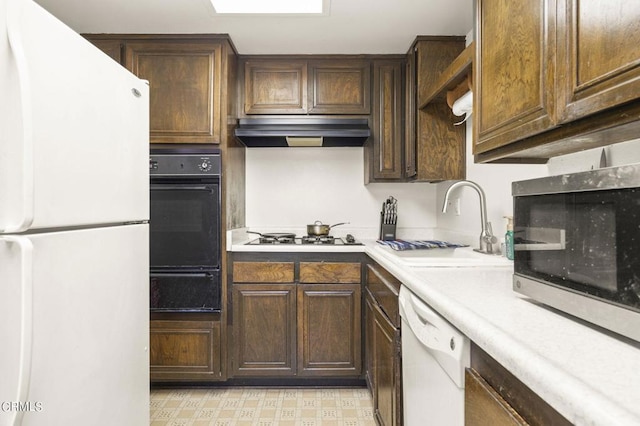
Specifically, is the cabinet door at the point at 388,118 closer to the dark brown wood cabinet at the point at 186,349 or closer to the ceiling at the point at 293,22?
the ceiling at the point at 293,22

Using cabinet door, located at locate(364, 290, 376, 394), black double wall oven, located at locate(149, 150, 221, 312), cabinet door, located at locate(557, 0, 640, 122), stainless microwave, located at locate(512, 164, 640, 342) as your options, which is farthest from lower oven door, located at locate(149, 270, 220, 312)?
cabinet door, located at locate(557, 0, 640, 122)

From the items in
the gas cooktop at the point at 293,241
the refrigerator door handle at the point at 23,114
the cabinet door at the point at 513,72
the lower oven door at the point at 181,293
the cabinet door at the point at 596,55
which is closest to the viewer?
the cabinet door at the point at 596,55

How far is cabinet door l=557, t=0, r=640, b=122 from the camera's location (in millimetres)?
684

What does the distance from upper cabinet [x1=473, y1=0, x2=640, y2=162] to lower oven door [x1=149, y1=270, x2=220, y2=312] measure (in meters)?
1.80

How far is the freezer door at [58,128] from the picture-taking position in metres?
0.80

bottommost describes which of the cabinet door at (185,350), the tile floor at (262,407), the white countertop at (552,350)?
the tile floor at (262,407)

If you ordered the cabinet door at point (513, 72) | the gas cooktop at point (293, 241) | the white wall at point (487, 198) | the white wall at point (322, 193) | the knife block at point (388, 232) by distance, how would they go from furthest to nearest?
the white wall at point (322, 193), the knife block at point (388, 232), the gas cooktop at point (293, 241), the white wall at point (487, 198), the cabinet door at point (513, 72)

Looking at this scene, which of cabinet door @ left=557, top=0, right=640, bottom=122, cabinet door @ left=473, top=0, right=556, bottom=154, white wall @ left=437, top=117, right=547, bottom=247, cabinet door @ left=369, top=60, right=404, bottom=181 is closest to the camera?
cabinet door @ left=557, top=0, right=640, bottom=122

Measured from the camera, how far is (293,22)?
217 cm

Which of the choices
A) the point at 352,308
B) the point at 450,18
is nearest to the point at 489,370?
the point at 352,308

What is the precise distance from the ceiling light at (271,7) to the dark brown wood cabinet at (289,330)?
4.86ft

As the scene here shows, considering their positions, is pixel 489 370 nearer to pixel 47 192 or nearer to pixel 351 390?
pixel 47 192

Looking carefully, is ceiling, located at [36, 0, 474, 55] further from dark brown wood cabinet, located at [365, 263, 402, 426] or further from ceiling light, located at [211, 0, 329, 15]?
dark brown wood cabinet, located at [365, 263, 402, 426]

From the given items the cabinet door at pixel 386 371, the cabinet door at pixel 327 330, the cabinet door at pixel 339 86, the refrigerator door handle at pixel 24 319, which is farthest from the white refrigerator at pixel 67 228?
the cabinet door at pixel 339 86
